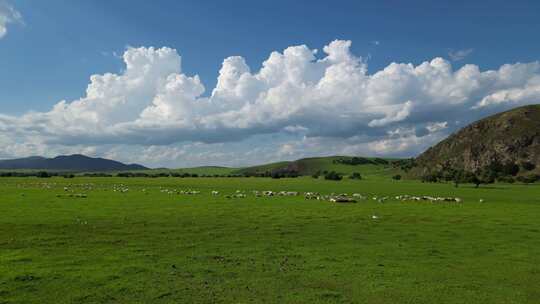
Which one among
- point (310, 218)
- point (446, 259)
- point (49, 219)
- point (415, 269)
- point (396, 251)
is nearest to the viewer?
point (415, 269)

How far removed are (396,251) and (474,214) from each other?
2217cm

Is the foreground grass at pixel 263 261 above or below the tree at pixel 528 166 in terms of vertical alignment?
below

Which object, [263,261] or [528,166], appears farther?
[528,166]

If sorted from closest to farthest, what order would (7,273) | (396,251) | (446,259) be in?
(7,273), (446,259), (396,251)

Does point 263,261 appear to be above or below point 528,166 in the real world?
below

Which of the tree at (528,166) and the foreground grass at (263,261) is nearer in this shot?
the foreground grass at (263,261)

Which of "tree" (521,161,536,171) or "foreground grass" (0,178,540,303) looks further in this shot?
"tree" (521,161,536,171)

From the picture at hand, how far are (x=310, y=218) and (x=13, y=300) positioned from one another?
23987 millimetres

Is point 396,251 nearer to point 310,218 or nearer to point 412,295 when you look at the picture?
point 412,295

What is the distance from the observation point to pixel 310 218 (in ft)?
109

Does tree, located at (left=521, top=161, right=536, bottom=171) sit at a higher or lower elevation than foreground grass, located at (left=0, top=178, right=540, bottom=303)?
higher

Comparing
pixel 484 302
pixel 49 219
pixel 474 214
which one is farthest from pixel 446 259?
pixel 49 219

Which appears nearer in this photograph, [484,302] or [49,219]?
[484,302]

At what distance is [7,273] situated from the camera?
14945mm
